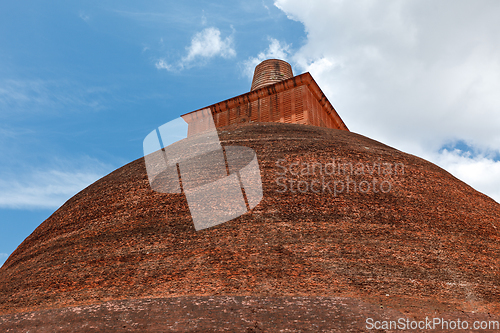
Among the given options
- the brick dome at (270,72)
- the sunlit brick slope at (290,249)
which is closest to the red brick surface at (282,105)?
the brick dome at (270,72)

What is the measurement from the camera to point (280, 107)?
16.0 m

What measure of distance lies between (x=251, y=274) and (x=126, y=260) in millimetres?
2257

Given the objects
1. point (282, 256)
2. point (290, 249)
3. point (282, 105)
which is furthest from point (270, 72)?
point (282, 256)

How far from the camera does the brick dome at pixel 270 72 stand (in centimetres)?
1958

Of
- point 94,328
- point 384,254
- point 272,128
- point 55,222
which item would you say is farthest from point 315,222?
point 55,222

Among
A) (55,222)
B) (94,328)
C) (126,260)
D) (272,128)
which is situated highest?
(272,128)

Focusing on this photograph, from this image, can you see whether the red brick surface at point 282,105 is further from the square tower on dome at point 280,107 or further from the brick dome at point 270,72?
the brick dome at point 270,72

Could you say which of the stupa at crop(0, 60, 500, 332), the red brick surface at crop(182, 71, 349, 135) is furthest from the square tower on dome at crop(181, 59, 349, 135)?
the stupa at crop(0, 60, 500, 332)

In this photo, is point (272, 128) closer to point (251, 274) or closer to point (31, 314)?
point (251, 274)

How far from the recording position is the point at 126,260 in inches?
266

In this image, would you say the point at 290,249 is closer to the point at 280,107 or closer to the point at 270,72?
the point at 280,107

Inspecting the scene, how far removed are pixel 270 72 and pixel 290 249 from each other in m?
14.7

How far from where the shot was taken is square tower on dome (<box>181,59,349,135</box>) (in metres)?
15.6

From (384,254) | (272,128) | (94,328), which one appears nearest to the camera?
(94,328)
